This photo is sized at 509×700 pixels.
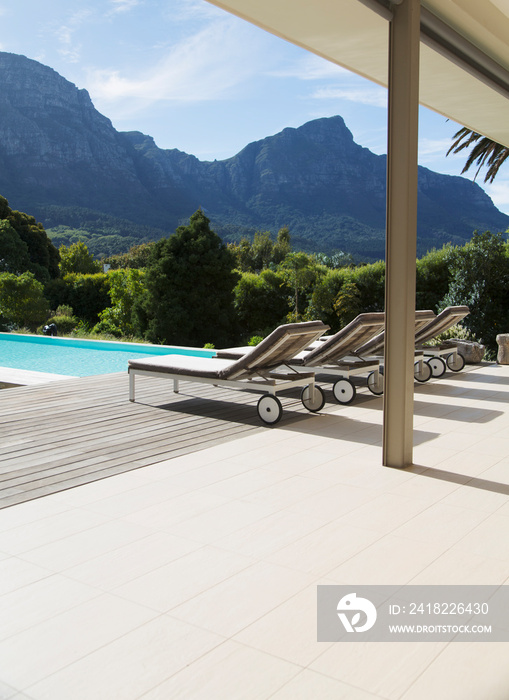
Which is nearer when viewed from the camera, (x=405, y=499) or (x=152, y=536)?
(x=152, y=536)

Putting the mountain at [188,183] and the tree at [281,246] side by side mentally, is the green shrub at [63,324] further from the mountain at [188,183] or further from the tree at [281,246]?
the tree at [281,246]

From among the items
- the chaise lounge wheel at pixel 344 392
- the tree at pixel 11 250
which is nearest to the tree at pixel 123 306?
the tree at pixel 11 250

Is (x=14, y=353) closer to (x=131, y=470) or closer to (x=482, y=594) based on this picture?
(x=131, y=470)

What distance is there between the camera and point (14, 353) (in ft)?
43.7

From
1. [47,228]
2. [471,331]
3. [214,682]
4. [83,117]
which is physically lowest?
[214,682]

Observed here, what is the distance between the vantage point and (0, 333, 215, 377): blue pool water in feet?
37.1

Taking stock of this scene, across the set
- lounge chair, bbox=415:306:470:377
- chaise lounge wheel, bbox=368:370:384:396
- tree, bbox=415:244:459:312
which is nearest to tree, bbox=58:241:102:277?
tree, bbox=415:244:459:312

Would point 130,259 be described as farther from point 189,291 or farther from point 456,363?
point 456,363

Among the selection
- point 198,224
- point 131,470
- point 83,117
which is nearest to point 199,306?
point 198,224

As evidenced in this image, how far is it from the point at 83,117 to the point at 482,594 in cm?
6592

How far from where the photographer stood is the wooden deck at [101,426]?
407 cm

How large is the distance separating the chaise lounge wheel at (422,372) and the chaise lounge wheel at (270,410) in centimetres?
269

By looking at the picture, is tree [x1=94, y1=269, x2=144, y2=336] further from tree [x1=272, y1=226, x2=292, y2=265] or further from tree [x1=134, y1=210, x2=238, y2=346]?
tree [x1=272, y1=226, x2=292, y2=265]

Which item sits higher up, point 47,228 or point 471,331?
point 47,228
